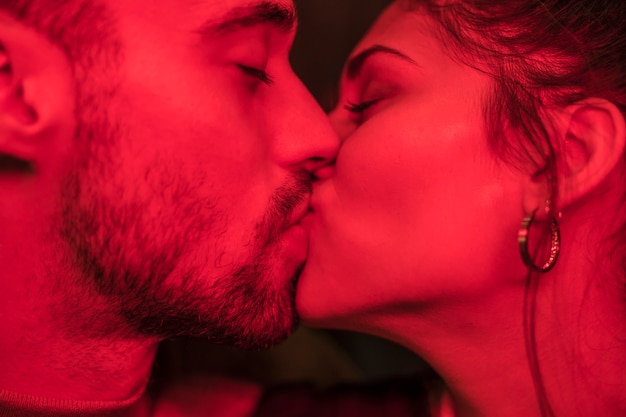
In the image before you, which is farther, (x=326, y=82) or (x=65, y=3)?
(x=326, y=82)

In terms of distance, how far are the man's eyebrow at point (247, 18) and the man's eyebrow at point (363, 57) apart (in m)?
0.18

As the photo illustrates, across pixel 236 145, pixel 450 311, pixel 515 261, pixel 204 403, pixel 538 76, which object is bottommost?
pixel 204 403

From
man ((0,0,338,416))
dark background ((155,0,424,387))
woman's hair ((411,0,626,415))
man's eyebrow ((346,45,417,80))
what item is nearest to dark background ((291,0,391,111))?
dark background ((155,0,424,387))

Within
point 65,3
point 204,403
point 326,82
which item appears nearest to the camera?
point 65,3

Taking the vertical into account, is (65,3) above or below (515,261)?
above

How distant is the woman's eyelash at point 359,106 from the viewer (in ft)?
3.43

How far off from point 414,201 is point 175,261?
394 mm

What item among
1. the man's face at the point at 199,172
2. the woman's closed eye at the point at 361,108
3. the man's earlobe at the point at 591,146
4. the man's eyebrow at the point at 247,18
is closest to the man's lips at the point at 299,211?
the man's face at the point at 199,172

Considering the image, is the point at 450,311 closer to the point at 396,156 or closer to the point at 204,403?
the point at 396,156

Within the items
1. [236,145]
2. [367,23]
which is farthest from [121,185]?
[367,23]

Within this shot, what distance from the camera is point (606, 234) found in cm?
88

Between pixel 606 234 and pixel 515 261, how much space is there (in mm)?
148

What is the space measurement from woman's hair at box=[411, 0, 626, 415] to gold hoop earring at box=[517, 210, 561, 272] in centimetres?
5

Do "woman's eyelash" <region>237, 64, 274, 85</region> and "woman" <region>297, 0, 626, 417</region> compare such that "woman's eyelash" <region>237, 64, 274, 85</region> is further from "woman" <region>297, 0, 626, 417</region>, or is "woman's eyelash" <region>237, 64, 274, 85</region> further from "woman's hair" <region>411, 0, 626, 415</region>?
→ "woman's hair" <region>411, 0, 626, 415</region>
